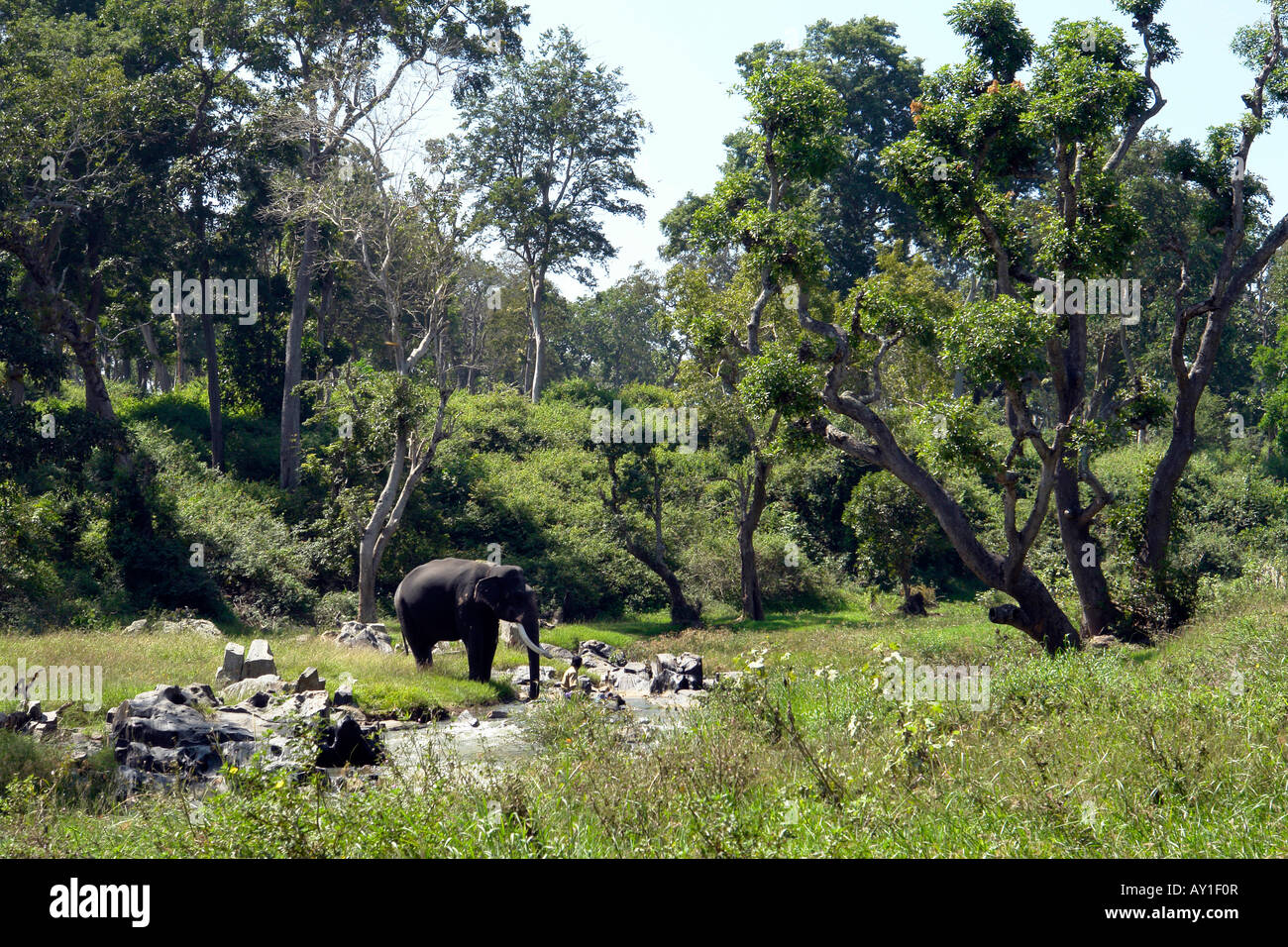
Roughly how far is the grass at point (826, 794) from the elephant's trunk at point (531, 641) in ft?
17.3

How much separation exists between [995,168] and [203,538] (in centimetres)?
2059

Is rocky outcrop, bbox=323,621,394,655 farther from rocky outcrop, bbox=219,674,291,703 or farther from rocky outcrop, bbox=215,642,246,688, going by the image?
rocky outcrop, bbox=219,674,291,703

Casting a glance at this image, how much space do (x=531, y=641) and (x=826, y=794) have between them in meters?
10.1

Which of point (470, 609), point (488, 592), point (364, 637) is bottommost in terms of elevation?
point (364, 637)

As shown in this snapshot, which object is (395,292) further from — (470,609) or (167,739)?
(167,739)

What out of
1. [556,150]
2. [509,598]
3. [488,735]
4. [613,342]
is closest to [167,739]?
[488,735]

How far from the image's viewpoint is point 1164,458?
20.6 metres

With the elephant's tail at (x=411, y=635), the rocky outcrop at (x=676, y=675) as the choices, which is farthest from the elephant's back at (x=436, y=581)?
the rocky outcrop at (x=676, y=675)

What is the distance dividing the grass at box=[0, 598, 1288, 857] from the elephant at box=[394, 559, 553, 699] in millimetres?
6043

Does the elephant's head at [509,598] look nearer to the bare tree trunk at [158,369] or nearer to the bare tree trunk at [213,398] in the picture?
the bare tree trunk at [213,398]

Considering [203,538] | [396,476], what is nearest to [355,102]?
[396,476]

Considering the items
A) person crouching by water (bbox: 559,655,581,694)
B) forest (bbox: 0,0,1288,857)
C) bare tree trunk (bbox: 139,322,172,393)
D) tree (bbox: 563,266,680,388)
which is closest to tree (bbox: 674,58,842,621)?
forest (bbox: 0,0,1288,857)

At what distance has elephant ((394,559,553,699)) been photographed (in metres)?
18.7

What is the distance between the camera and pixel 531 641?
1811 cm
